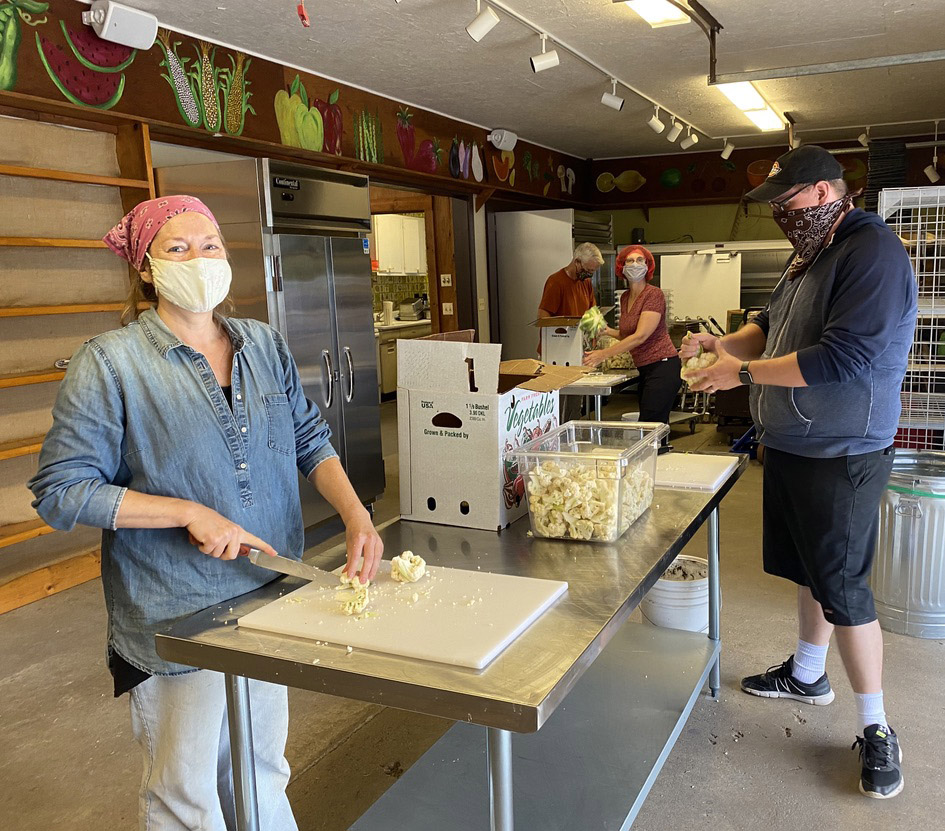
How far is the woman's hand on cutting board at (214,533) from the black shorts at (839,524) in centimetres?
160

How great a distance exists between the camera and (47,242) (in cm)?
365

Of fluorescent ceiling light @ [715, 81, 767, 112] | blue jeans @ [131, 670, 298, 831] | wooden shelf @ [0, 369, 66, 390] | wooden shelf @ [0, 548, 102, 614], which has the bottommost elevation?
wooden shelf @ [0, 548, 102, 614]

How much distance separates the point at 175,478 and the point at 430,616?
537mm

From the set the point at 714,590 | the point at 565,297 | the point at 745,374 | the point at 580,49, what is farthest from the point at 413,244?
the point at 745,374

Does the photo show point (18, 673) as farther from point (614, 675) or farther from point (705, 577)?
point (705, 577)

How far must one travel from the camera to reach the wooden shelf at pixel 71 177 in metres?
3.50

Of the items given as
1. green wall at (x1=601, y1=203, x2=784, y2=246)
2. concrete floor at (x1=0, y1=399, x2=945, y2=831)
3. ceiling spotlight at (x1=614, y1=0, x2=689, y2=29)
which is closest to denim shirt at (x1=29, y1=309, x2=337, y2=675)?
concrete floor at (x1=0, y1=399, x2=945, y2=831)

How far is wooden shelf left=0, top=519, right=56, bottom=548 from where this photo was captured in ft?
11.8

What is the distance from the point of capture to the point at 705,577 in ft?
9.97

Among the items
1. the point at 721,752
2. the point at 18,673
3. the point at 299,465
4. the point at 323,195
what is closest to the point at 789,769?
the point at 721,752

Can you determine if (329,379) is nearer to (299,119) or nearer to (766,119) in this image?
(299,119)

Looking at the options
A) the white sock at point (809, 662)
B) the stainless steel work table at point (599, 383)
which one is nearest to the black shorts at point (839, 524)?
the white sock at point (809, 662)

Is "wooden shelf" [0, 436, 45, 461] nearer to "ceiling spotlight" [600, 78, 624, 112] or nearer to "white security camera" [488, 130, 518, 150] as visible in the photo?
"ceiling spotlight" [600, 78, 624, 112]

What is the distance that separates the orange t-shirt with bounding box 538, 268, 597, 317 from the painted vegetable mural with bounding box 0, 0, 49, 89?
3.92m
